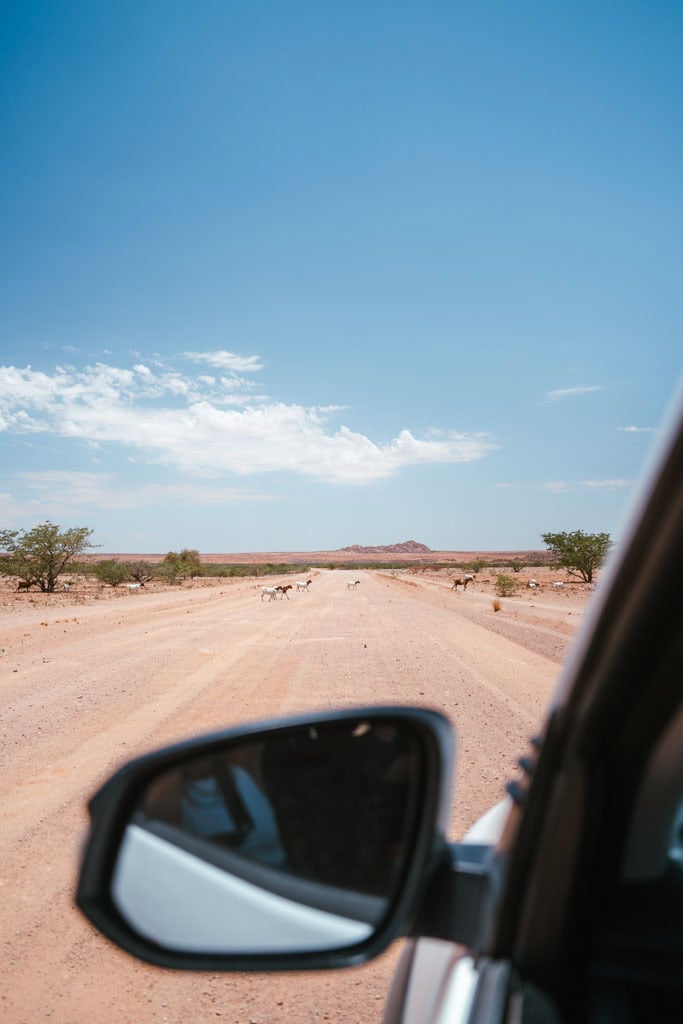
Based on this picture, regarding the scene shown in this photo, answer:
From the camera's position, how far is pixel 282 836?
1.46 m

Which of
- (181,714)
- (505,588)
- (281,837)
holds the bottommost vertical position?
(181,714)

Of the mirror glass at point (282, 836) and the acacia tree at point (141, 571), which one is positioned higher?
the mirror glass at point (282, 836)

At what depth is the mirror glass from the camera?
1.46 meters

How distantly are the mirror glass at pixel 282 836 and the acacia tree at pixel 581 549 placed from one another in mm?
48054

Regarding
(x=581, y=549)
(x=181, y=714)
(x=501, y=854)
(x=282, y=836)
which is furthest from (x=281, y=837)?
(x=581, y=549)

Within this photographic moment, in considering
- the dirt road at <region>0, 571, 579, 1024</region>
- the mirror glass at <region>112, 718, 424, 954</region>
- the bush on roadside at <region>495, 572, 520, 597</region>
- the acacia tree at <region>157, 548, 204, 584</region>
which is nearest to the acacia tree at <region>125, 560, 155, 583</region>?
Answer: the acacia tree at <region>157, 548, 204, 584</region>

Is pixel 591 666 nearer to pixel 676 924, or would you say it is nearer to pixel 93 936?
pixel 676 924

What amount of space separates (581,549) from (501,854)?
50.6 metres

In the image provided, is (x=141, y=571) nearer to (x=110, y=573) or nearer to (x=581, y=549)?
(x=110, y=573)

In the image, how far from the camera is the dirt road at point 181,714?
3.34 meters

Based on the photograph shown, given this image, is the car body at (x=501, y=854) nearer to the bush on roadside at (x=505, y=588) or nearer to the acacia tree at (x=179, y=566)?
the bush on roadside at (x=505, y=588)

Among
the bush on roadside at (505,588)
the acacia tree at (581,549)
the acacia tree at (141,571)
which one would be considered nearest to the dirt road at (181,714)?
the bush on roadside at (505,588)

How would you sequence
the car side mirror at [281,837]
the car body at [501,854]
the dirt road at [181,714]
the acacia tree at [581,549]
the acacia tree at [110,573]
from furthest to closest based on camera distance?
the acacia tree at [110,573] → the acacia tree at [581,549] → the dirt road at [181,714] → the car side mirror at [281,837] → the car body at [501,854]

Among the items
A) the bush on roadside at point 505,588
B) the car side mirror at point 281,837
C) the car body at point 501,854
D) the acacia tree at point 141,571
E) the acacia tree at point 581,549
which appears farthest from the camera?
the acacia tree at point 141,571
